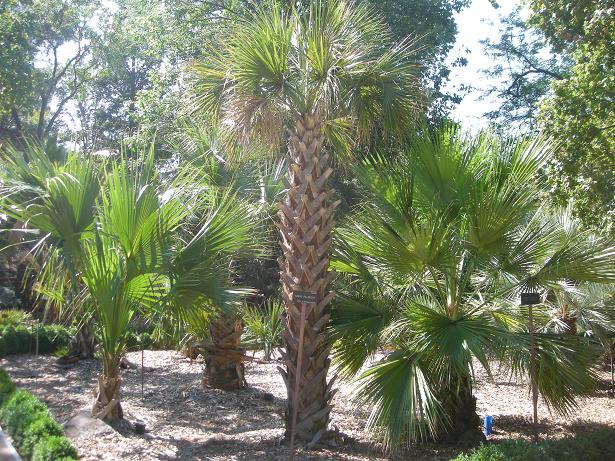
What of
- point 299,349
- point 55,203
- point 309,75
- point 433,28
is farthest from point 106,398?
point 433,28

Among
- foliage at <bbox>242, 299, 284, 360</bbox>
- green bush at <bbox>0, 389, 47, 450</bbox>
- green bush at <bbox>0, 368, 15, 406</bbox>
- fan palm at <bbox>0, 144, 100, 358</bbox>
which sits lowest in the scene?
green bush at <bbox>0, 389, 47, 450</bbox>

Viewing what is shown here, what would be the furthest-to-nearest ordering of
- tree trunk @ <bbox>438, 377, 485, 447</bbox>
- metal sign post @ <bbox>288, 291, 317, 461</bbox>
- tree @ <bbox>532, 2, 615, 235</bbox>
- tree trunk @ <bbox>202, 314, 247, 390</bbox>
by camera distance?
tree trunk @ <bbox>202, 314, 247, 390</bbox> → tree @ <bbox>532, 2, 615, 235</bbox> → tree trunk @ <bbox>438, 377, 485, 447</bbox> → metal sign post @ <bbox>288, 291, 317, 461</bbox>

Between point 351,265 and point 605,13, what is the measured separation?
4368 mm

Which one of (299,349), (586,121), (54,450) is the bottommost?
(54,450)

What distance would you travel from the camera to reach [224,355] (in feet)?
38.4

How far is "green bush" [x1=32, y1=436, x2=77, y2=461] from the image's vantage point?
6.16m

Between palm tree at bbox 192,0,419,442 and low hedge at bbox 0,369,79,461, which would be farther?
palm tree at bbox 192,0,419,442

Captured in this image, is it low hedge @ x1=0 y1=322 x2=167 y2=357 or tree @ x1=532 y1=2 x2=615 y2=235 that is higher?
tree @ x1=532 y1=2 x2=615 y2=235

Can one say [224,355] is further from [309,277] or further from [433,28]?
[433,28]

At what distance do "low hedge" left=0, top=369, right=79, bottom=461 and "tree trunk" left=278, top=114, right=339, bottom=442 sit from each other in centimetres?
250

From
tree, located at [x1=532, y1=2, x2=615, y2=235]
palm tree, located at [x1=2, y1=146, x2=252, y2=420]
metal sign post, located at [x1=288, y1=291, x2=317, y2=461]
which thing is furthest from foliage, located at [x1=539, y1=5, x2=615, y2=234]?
palm tree, located at [x1=2, y1=146, x2=252, y2=420]

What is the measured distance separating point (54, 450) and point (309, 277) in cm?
311

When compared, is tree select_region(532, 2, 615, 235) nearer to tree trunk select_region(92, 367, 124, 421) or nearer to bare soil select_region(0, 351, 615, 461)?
bare soil select_region(0, 351, 615, 461)

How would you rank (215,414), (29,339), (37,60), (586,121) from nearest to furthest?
(586,121), (215,414), (29,339), (37,60)
